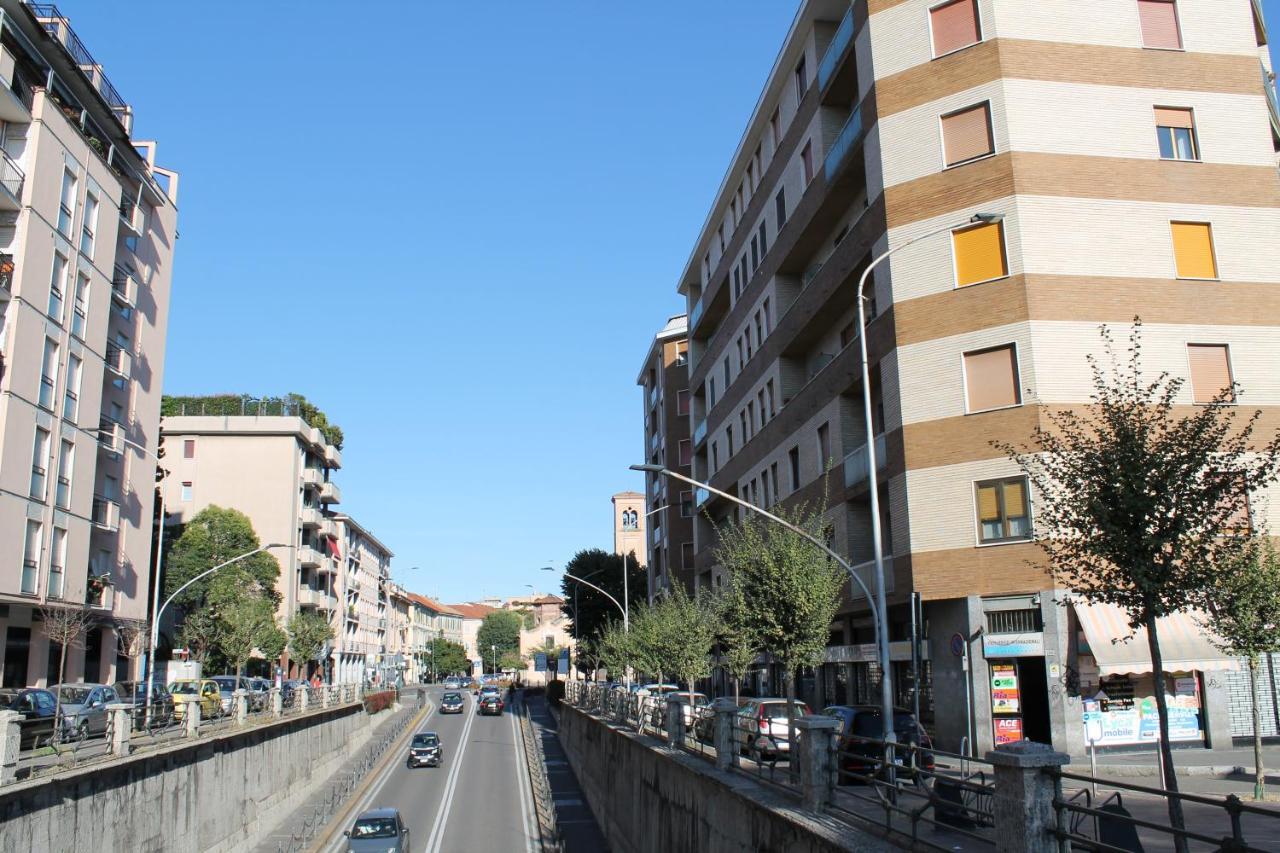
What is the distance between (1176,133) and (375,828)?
2645cm

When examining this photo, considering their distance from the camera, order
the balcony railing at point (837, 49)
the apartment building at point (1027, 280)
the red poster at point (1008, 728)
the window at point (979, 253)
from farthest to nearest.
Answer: the balcony railing at point (837, 49) → the window at point (979, 253) → the apartment building at point (1027, 280) → the red poster at point (1008, 728)

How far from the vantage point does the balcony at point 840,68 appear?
30875 millimetres

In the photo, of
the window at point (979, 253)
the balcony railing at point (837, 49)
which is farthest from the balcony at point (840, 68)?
the window at point (979, 253)

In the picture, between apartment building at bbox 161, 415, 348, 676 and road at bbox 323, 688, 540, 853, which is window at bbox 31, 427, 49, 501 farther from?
apartment building at bbox 161, 415, 348, 676

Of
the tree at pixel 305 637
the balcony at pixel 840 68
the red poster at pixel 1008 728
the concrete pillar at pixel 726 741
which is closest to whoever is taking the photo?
the concrete pillar at pixel 726 741

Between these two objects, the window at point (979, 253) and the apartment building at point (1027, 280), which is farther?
the window at point (979, 253)

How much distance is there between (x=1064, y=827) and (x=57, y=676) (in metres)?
39.0

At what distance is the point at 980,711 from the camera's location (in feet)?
79.3

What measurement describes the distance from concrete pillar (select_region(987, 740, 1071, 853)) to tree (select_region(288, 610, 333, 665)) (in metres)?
60.1

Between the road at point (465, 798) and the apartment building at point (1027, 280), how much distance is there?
41.3 ft

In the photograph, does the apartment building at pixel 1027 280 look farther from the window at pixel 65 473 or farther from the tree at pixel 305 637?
the tree at pixel 305 637

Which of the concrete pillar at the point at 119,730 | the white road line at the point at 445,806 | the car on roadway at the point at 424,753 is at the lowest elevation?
the white road line at the point at 445,806

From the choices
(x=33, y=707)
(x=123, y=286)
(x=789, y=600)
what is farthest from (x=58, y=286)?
(x=789, y=600)

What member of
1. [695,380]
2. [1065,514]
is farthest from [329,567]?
[1065,514]
